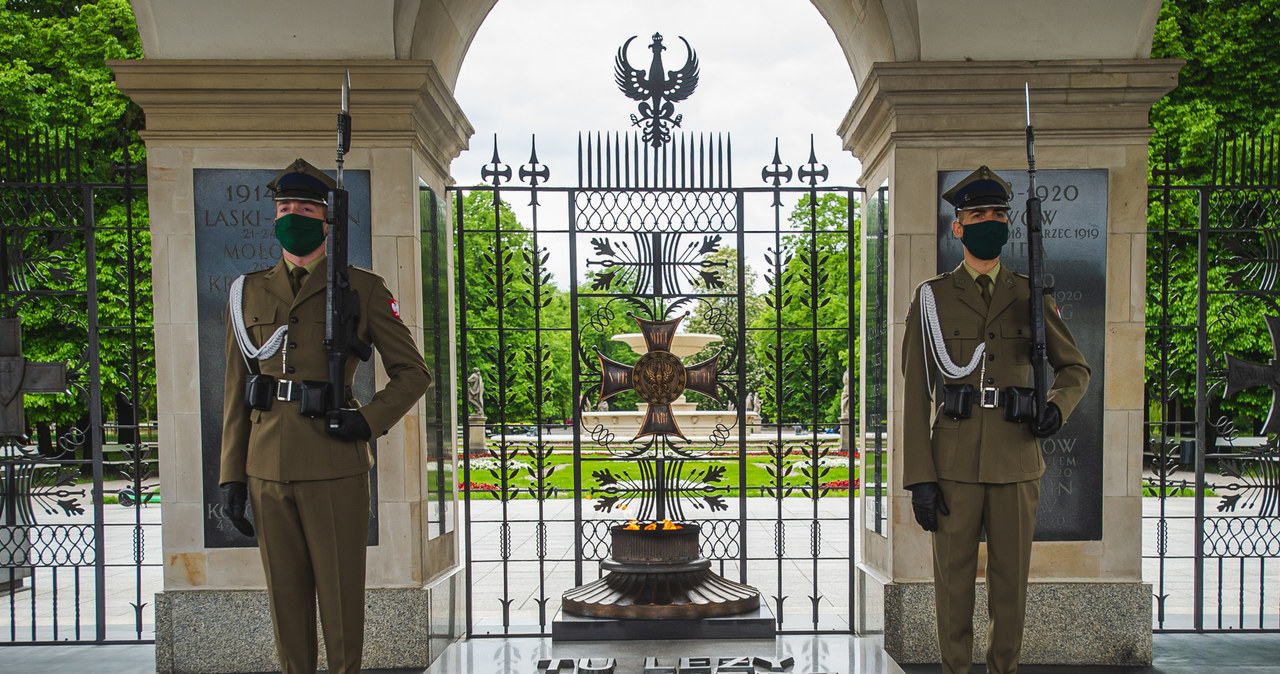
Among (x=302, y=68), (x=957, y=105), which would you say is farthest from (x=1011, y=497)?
(x=302, y=68)

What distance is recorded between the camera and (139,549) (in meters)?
6.21

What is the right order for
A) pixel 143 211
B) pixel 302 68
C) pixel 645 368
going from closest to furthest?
1. pixel 302 68
2. pixel 645 368
3. pixel 143 211

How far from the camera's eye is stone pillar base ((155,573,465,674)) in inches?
203

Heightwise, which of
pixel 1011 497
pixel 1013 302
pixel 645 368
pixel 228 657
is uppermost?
pixel 1013 302

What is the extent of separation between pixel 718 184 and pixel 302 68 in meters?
2.61

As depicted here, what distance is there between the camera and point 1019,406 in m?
3.80

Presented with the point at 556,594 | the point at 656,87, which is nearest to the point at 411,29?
the point at 656,87

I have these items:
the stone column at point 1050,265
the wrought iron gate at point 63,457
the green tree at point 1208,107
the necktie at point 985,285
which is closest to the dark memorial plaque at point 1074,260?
the stone column at point 1050,265

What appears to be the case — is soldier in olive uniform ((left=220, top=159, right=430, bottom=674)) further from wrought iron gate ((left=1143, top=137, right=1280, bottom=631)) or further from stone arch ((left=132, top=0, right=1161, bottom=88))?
wrought iron gate ((left=1143, top=137, right=1280, bottom=631))

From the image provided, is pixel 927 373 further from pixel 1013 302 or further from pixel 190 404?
pixel 190 404

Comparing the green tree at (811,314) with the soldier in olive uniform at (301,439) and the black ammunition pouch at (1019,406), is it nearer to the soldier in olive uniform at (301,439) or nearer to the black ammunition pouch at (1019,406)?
the black ammunition pouch at (1019,406)

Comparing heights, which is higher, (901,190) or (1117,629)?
(901,190)

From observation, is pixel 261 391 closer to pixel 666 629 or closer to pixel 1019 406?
pixel 666 629

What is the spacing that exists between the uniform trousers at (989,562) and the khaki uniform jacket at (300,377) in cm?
238
